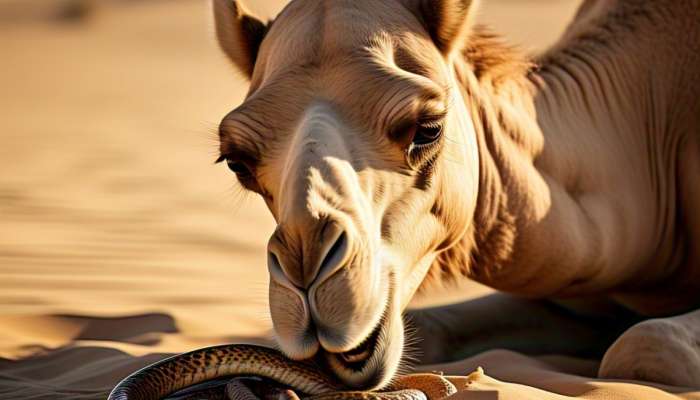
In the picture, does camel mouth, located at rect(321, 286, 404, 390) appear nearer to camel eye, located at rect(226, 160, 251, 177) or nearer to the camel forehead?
camel eye, located at rect(226, 160, 251, 177)

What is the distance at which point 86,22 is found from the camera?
85.5 feet

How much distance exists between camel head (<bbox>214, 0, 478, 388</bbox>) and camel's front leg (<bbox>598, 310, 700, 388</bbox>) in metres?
0.70

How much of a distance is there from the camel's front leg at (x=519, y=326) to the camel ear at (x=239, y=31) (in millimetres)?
1580

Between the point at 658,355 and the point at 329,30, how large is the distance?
1581mm

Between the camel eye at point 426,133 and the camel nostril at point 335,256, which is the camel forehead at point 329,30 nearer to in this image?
the camel eye at point 426,133

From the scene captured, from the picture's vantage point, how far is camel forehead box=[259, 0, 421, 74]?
392 cm

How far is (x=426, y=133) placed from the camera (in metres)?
3.87

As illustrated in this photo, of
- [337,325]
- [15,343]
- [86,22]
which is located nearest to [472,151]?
[337,325]

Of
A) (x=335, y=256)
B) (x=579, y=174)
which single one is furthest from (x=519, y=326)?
(x=335, y=256)

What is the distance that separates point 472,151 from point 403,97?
653 millimetres

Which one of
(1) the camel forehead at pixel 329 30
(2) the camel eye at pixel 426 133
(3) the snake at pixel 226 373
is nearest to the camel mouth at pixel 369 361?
(3) the snake at pixel 226 373

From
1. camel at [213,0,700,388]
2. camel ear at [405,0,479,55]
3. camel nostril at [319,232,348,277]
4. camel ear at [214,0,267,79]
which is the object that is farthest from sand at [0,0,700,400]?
camel ear at [405,0,479,55]

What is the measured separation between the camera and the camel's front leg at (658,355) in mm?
4227

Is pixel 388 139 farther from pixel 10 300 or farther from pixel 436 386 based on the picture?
pixel 10 300
